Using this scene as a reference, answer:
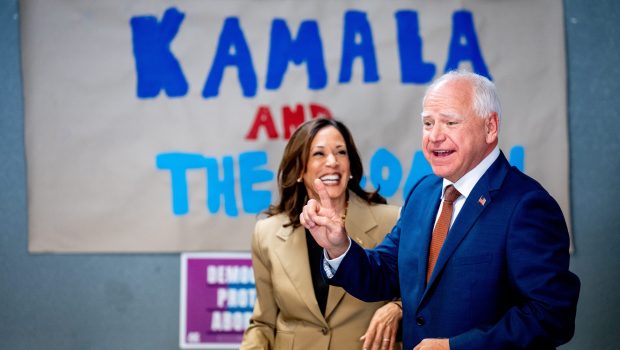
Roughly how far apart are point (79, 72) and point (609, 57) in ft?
8.15

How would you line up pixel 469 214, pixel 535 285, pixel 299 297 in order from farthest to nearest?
pixel 299 297, pixel 469 214, pixel 535 285

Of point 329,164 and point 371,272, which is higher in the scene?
point 329,164

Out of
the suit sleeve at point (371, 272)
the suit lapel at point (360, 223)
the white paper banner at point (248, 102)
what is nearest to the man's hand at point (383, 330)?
the suit sleeve at point (371, 272)

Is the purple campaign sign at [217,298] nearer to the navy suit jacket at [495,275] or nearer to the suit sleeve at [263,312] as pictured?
the suit sleeve at [263,312]

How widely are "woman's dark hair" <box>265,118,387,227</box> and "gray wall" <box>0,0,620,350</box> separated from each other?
95 centimetres

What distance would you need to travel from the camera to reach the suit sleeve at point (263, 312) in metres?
2.17

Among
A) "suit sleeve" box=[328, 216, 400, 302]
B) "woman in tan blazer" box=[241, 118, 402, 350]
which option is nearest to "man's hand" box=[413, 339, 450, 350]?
"suit sleeve" box=[328, 216, 400, 302]

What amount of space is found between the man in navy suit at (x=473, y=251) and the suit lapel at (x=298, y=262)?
530mm

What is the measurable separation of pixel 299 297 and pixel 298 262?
0.13 meters

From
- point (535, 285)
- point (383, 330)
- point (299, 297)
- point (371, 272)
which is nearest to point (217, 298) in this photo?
point (299, 297)

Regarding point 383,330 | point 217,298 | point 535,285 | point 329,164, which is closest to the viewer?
point 535,285

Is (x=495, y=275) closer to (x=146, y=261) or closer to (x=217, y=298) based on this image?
(x=217, y=298)

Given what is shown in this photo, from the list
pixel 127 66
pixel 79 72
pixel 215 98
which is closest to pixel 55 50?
pixel 79 72

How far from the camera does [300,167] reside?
2324 millimetres
